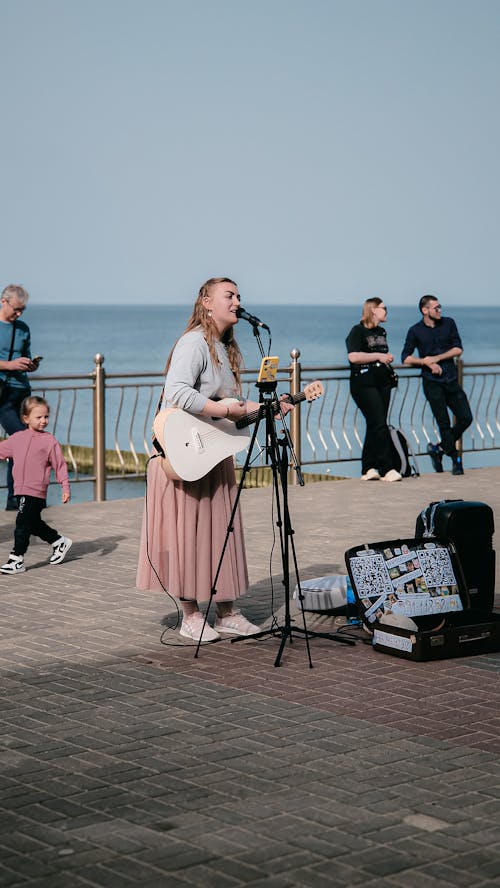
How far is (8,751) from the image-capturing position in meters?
5.64

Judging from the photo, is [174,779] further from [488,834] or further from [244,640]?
[244,640]

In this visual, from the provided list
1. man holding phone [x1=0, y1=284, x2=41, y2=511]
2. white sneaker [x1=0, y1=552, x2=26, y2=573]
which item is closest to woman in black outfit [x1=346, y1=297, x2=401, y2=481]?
man holding phone [x1=0, y1=284, x2=41, y2=511]

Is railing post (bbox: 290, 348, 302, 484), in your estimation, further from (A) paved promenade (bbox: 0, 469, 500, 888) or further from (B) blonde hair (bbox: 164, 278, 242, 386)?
(B) blonde hair (bbox: 164, 278, 242, 386)

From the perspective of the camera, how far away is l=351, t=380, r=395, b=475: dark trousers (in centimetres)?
1526

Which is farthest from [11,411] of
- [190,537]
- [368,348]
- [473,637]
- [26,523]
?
[473,637]

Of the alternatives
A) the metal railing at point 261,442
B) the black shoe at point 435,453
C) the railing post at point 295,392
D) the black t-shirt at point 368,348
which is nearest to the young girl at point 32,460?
the metal railing at point 261,442

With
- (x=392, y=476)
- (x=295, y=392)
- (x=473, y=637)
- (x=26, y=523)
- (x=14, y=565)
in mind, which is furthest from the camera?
(x=295, y=392)

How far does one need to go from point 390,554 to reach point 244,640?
0.93 meters

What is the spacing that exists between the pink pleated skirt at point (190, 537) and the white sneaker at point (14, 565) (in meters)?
2.46

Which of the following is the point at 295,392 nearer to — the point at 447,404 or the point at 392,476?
the point at 392,476

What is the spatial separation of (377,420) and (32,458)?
596 cm

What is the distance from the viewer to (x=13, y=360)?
1257cm

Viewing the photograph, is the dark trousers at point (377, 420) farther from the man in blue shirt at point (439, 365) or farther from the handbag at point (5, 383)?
the handbag at point (5, 383)

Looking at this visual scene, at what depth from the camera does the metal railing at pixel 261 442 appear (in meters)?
14.2
